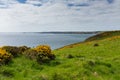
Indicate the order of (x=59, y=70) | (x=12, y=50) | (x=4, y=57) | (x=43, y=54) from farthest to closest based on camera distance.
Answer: (x=12, y=50) → (x=43, y=54) → (x=4, y=57) → (x=59, y=70)

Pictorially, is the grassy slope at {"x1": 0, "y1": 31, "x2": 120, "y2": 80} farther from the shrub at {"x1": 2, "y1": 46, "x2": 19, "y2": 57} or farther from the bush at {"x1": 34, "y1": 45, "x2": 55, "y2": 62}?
the shrub at {"x1": 2, "y1": 46, "x2": 19, "y2": 57}

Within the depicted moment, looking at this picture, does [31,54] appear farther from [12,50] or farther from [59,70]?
[59,70]

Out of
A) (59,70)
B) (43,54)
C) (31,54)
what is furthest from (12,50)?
(59,70)

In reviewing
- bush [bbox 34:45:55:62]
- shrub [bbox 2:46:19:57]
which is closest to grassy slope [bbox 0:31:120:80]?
bush [bbox 34:45:55:62]

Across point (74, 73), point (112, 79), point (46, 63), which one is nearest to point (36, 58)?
point (46, 63)

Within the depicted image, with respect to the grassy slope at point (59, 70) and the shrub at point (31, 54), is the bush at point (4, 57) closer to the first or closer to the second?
the grassy slope at point (59, 70)

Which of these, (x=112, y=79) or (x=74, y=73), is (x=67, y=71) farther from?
(x=112, y=79)

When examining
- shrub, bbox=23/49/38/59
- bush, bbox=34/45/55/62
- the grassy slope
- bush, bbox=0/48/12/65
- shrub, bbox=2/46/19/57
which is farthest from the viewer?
shrub, bbox=2/46/19/57

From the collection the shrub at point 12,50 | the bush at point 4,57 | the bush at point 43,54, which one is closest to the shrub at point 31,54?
the bush at point 43,54

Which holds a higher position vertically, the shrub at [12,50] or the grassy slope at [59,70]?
the shrub at [12,50]

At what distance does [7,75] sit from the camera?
19.1 m

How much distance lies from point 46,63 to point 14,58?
2.51 m

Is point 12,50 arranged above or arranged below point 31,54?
above

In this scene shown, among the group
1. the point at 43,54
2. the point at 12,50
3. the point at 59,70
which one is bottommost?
the point at 59,70
